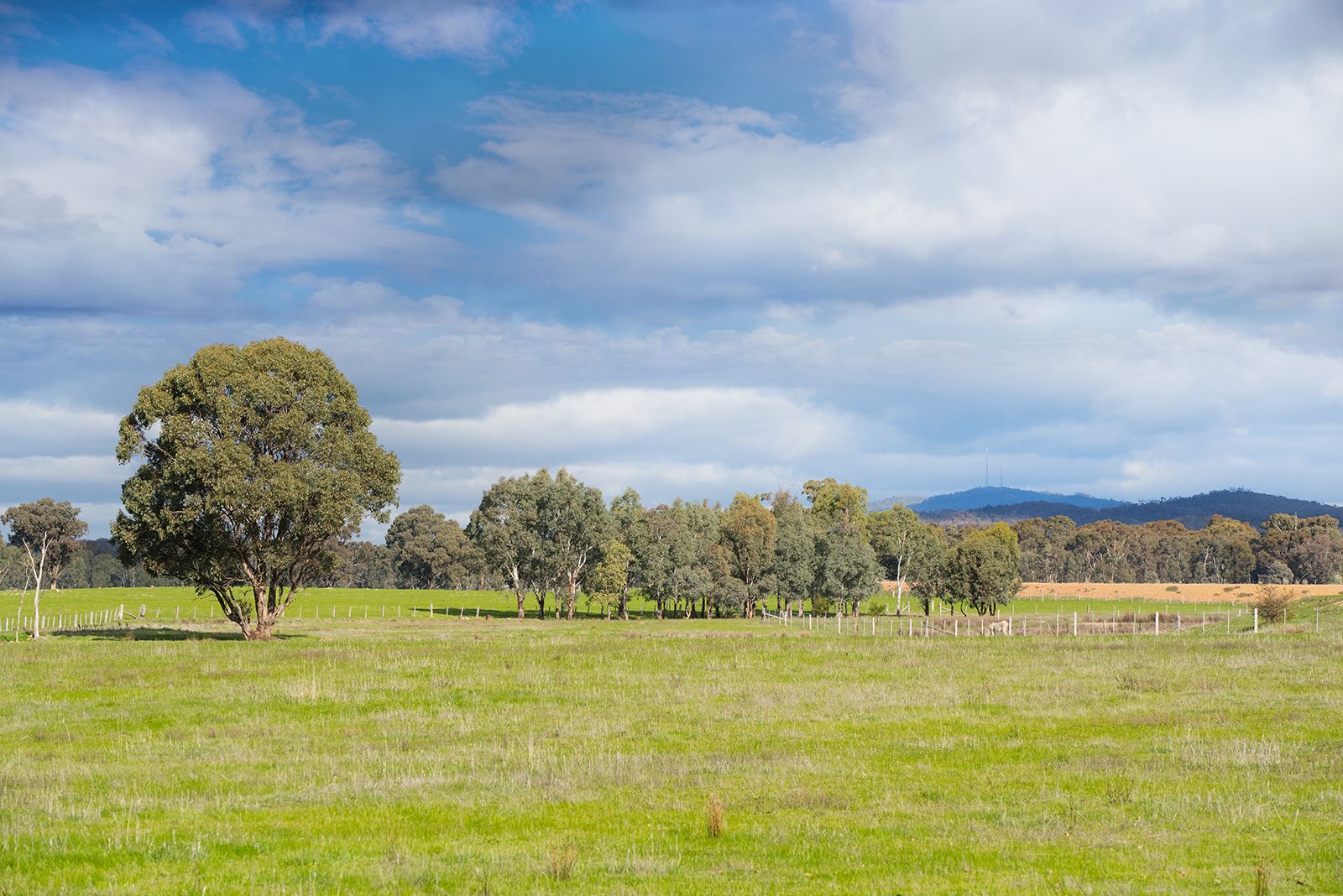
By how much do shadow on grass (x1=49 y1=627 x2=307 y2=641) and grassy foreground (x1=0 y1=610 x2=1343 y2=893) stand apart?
17.1 meters

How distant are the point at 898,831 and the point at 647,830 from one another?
14.0 feet

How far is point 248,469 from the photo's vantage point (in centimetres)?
5434

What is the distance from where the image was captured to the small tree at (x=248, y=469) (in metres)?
54.7

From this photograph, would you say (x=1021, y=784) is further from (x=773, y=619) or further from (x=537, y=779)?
(x=773, y=619)

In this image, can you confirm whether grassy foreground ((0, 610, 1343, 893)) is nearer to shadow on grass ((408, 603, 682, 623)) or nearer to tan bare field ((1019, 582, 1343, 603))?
shadow on grass ((408, 603, 682, 623))

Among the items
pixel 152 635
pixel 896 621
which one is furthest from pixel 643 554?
pixel 152 635

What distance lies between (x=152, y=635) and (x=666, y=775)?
175ft

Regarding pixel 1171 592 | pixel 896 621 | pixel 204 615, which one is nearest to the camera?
pixel 896 621

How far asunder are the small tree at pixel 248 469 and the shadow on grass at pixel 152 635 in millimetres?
3751

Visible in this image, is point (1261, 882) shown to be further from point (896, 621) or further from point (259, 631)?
point (896, 621)

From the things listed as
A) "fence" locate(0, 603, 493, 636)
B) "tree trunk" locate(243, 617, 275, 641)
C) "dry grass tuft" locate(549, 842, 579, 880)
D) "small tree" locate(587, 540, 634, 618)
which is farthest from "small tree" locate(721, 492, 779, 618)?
"dry grass tuft" locate(549, 842, 579, 880)

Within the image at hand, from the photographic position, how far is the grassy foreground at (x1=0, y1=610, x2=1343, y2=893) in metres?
15.5

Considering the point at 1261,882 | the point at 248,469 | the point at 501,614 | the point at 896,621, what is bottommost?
the point at 501,614

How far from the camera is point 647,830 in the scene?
18016mm
